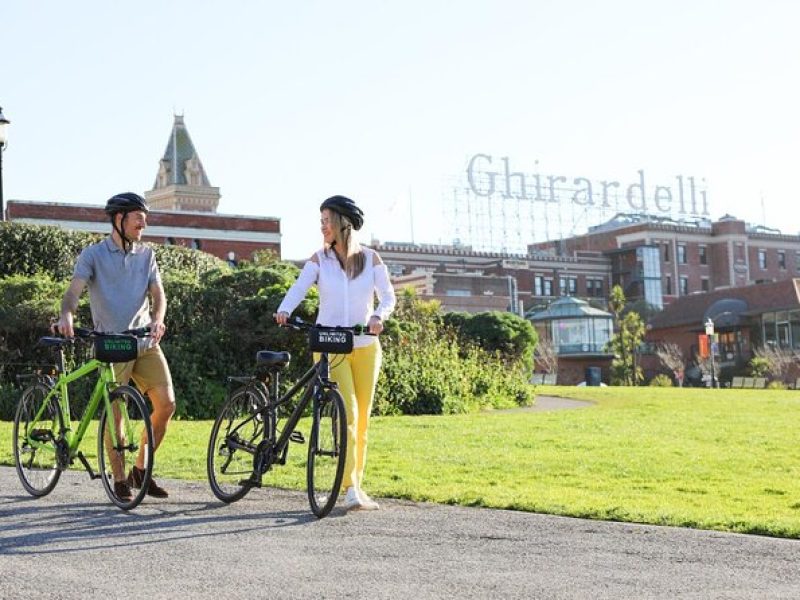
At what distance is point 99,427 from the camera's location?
312 inches

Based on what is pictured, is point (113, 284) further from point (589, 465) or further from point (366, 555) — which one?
point (589, 465)

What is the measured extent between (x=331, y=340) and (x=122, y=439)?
1484mm

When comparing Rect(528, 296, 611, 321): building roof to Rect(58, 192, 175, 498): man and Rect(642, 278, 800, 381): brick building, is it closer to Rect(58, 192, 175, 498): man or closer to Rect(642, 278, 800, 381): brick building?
Rect(642, 278, 800, 381): brick building

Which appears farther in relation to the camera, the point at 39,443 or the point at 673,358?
the point at 673,358

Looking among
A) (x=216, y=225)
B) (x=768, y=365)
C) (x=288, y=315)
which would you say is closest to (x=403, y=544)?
(x=288, y=315)

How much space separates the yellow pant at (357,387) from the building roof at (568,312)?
7175 centimetres

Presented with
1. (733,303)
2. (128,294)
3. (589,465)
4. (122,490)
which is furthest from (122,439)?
(733,303)

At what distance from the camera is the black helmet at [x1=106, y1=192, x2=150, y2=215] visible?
7918 millimetres

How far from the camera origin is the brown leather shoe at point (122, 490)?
759 cm

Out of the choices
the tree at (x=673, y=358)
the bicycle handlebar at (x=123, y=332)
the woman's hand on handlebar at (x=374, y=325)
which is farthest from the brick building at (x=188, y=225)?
the woman's hand on handlebar at (x=374, y=325)

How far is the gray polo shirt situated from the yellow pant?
4.11 ft

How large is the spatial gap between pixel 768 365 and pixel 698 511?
64864 mm

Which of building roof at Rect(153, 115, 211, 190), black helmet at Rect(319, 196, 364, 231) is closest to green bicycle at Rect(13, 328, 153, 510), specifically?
black helmet at Rect(319, 196, 364, 231)

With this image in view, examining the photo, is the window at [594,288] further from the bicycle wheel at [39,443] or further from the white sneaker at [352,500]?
the white sneaker at [352,500]
